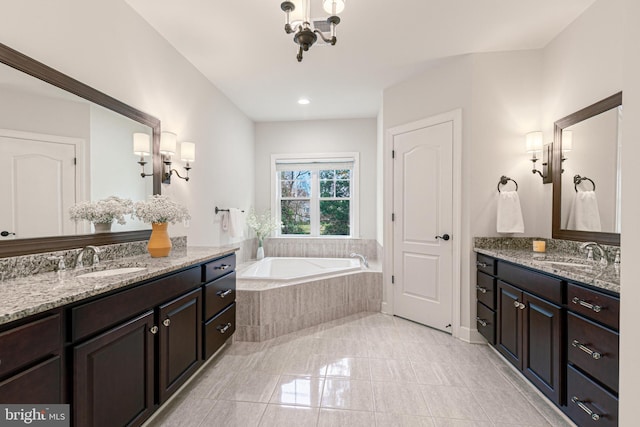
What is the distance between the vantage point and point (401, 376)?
Result: 7.11ft

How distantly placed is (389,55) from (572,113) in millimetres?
1551

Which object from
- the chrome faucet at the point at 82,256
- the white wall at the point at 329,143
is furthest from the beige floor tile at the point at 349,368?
the white wall at the point at 329,143

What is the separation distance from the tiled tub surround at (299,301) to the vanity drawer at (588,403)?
2067 millimetres

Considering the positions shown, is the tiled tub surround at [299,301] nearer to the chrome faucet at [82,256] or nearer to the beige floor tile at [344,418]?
the beige floor tile at [344,418]

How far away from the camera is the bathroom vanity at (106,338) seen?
3.18ft

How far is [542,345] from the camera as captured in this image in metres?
1.79

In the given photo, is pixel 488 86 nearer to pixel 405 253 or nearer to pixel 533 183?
pixel 533 183

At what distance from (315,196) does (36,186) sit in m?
3.58

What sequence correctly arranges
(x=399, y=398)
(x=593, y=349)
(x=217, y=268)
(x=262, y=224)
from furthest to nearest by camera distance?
1. (x=262, y=224)
2. (x=217, y=268)
3. (x=399, y=398)
4. (x=593, y=349)

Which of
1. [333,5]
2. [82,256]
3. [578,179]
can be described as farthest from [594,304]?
[82,256]

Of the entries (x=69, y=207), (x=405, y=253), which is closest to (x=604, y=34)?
(x=405, y=253)

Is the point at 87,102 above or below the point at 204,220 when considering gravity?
above

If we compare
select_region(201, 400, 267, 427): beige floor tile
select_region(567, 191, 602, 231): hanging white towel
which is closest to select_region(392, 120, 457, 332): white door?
select_region(567, 191, 602, 231): hanging white towel

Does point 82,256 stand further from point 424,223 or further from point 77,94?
point 424,223
